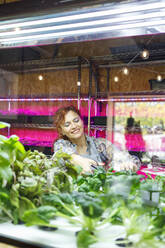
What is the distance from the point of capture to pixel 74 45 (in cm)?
457

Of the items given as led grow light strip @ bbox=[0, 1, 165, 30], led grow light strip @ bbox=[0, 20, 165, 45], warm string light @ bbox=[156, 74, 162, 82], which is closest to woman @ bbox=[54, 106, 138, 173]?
led grow light strip @ bbox=[0, 20, 165, 45]

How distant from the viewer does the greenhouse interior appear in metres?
0.63

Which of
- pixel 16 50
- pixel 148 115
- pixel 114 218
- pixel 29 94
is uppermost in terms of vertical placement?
pixel 16 50

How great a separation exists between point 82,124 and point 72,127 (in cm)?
12

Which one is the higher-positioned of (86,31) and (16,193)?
(86,31)

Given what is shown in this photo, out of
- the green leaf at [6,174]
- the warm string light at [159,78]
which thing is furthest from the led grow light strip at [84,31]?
the warm string light at [159,78]

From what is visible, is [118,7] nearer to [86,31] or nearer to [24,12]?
[86,31]

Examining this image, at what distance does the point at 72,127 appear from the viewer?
7.64 ft

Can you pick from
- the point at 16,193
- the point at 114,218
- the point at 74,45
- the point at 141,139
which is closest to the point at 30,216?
the point at 16,193

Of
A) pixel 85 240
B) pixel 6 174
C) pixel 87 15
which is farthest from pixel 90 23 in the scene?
pixel 85 240

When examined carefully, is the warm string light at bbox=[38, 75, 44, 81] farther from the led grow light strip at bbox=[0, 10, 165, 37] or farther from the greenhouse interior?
the led grow light strip at bbox=[0, 10, 165, 37]

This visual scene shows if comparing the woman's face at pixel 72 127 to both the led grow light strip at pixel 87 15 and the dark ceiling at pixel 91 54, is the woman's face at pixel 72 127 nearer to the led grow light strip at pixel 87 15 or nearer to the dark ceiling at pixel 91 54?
the led grow light strip at pixel 87 15

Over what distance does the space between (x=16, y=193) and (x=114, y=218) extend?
0.29 m

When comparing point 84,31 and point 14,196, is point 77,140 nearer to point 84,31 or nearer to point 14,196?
point 84,31
